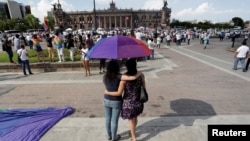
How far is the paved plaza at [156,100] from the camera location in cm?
523

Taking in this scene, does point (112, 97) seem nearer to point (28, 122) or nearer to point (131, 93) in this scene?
point (131, 93)

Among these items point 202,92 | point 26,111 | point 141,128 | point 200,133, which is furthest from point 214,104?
point 26,111

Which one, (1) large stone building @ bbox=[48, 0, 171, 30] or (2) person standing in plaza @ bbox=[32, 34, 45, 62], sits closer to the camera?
(2) person standing in plaza @ bbox=[32, 34, 45, 62]

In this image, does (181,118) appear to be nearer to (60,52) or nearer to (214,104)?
(214,104)

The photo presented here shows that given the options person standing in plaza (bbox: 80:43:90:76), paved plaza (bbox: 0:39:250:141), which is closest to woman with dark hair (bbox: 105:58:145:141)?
paved plaza (bbox: 0:39:250:141)

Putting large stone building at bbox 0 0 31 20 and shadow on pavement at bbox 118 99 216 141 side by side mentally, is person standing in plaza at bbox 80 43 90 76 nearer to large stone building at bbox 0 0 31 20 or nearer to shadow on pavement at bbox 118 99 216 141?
shadow on pavement at bbox 118 99 216 141

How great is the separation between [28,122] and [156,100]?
12.1ft

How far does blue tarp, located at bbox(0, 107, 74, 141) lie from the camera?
16.5 feet

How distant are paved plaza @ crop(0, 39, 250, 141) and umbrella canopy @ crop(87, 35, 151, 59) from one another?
6.09ft

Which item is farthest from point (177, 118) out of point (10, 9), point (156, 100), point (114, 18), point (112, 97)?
point (10, 9)

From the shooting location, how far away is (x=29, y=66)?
12000 millimetres

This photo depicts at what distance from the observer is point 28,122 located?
5652 millimetres

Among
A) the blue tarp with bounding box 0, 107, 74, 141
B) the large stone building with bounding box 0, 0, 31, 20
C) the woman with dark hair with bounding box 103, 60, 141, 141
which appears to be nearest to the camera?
the woman with dark hair with bounding box 103, 60, 141, 141

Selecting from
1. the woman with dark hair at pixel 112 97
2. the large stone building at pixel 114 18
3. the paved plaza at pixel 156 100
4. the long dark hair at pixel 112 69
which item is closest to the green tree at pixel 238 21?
the large stone building at pixel 114 18
